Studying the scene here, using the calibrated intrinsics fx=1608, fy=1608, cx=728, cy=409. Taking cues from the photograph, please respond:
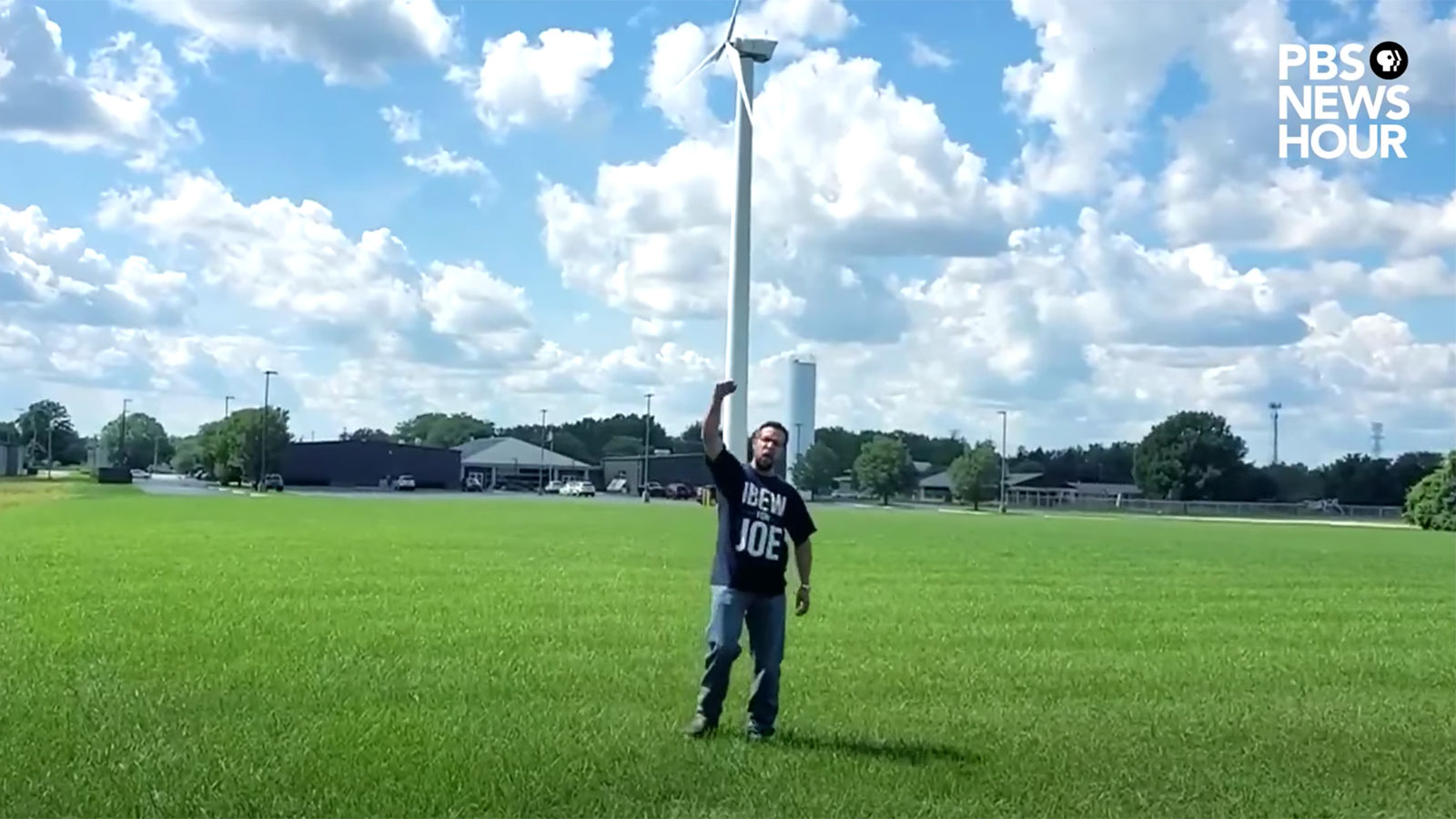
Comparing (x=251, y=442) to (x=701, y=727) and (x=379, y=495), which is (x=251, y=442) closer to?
(x=379, y=495)

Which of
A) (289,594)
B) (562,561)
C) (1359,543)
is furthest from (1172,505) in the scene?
(289,594)

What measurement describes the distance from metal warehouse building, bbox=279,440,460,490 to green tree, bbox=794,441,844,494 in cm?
3527

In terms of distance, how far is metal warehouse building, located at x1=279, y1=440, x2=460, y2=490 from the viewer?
511 ft

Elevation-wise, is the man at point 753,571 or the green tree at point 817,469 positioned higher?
the green tree at point 817,469

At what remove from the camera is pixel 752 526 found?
11.1 m

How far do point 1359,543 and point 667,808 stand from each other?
2090 inches

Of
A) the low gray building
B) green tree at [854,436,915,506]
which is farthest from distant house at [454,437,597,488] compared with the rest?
green tree at [854,436,915,506]

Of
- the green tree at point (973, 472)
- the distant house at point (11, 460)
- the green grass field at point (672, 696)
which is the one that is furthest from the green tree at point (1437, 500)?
the distant house at point (11, 460)

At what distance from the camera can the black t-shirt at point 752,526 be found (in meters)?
11.1

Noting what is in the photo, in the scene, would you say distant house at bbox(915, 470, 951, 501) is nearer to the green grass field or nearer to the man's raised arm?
the green grass field

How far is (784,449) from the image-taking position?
11508mm

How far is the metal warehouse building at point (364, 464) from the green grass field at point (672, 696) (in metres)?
130

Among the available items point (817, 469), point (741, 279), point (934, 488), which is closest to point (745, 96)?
point (741, 279)

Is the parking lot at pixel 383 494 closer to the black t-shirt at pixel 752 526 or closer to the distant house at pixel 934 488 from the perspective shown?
the distant house at pixel 934 488
